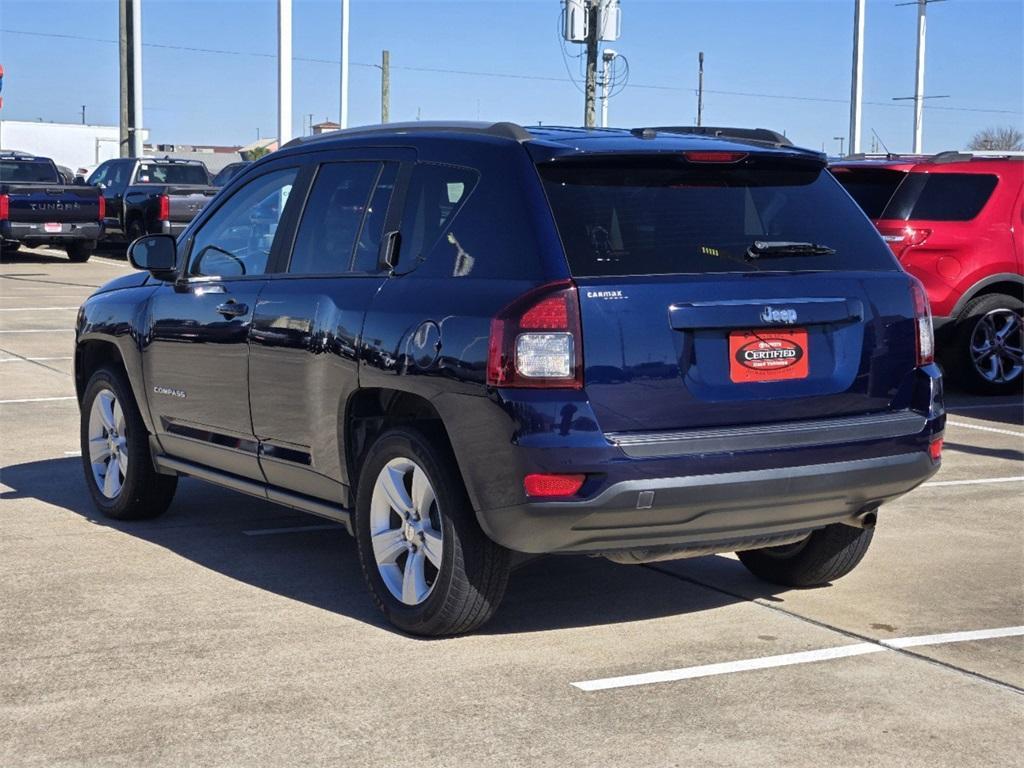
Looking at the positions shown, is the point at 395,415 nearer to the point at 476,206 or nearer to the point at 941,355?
the point at 476,206

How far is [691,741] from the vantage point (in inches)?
178

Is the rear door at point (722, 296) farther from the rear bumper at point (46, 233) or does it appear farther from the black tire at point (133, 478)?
the rear bumper at point (46, 233)

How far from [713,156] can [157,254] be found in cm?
287

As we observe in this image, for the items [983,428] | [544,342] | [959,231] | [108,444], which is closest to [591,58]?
[959,231]

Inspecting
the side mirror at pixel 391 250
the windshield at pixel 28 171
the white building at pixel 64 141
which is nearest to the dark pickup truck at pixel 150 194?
the windshield at pixel 28 171

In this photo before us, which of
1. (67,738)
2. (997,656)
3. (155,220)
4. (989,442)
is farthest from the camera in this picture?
(155,220)

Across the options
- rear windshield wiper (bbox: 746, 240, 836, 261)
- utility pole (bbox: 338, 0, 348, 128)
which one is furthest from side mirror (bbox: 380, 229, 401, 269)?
utility pole (bbox: 338, 0, 348, 128)

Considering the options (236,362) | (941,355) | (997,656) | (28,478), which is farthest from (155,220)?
(997,656)

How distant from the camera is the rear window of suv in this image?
17.1 feet

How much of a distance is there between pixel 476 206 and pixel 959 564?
291 centimetres

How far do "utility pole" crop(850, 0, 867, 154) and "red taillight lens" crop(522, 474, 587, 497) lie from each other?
24.7 m

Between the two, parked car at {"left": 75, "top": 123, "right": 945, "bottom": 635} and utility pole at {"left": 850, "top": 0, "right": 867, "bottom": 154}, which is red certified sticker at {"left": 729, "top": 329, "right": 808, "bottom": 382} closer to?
parked car at {"left": 75, "top": 123, "right": 945, "bottom": 635}

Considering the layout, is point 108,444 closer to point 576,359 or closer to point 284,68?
point 576,359

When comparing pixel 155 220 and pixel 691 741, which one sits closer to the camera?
pixel 691 741
